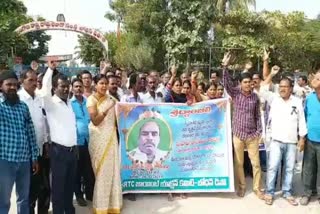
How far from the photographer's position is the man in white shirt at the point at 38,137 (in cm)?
462

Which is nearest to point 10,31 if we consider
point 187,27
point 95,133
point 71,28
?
point 71,28

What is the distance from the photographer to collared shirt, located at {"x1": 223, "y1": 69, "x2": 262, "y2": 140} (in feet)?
18.7

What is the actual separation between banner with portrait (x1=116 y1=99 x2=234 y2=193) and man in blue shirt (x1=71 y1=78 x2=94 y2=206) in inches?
19.8

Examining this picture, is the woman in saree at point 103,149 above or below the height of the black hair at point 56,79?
below

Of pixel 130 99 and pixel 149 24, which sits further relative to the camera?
pixel 149 24

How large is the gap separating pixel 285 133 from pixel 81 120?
258cm

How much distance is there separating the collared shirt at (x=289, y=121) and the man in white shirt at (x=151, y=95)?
164cm

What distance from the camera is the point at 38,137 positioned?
469cm

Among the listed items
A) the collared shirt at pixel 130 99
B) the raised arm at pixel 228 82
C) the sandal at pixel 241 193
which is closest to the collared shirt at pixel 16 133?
the collared shirt at pixel 130 99

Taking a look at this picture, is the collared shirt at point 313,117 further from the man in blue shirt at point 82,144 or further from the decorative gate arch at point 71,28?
the decorative gate arch at point 71,28

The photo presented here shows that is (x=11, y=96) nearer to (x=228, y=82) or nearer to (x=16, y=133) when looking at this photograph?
(x=16, y=133)

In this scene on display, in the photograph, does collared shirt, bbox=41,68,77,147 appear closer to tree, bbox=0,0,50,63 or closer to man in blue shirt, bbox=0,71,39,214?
man in blue shirt, bbox=0,71,39,214

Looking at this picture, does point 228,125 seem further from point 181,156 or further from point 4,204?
point 4,204

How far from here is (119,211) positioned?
5.09 m
